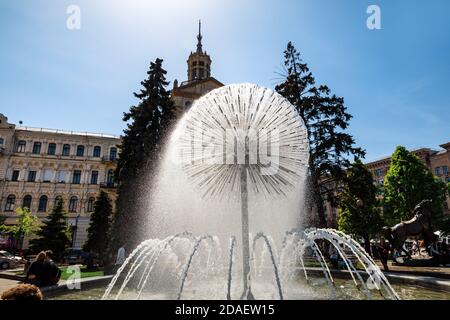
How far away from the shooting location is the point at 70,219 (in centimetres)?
4125

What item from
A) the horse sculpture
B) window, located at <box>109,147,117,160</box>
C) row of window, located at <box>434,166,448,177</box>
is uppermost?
window, located at <box>109,147,117,160</box>

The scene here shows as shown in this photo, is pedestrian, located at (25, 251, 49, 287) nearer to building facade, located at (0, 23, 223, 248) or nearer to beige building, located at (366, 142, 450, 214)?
building facade, located at (0, 23, 223, 248)

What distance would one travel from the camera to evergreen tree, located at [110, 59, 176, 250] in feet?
63.6

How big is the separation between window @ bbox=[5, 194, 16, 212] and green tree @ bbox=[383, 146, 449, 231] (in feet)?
161

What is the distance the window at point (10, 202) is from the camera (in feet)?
130

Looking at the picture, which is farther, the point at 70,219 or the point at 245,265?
the point at 70,219

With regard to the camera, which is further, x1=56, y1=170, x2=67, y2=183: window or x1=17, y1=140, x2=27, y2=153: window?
x1=56, y1=170, x2=67, y2=183: window

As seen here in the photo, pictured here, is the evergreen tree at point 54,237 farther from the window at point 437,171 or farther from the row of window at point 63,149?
the window at point 437,171

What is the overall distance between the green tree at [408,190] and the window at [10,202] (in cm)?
4898

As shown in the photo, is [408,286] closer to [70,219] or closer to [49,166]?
[70,219]

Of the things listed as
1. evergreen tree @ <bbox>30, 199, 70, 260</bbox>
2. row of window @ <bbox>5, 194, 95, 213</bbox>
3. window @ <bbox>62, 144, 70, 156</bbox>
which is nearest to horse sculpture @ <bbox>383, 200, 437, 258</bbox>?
evergreen tree @ <bbox>30, 199, 70, 260</bbox>

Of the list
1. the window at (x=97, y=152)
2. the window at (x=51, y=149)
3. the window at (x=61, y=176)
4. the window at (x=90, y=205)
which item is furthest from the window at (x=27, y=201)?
the window at (x=97, y=152)

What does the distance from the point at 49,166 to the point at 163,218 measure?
3122 centimetres
